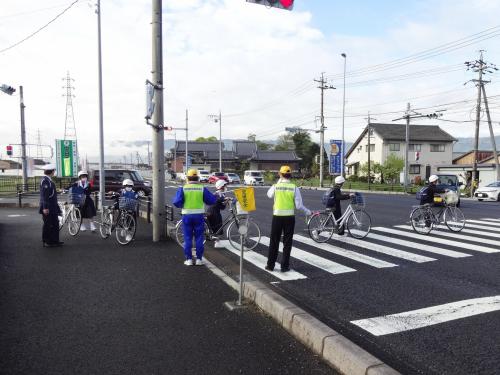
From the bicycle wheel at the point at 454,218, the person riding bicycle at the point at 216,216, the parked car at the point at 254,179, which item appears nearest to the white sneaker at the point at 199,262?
the person riding bicycle at the point at 216,216

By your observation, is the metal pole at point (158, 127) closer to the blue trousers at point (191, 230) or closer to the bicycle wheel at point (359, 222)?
the blue trousers at point (191, 230)

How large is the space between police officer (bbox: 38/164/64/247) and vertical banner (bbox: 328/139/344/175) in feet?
113

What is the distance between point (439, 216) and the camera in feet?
35.7

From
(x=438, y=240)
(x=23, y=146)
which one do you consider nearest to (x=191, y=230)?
(x=438, y=240)

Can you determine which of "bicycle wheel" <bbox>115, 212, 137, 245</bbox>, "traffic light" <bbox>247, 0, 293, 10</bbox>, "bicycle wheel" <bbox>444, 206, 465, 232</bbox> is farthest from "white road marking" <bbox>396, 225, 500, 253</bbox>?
"bicycle wheel" <bbox>115, 212, 137, 245</bbox>

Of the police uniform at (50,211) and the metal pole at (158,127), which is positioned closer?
the police uniform at (50,211)

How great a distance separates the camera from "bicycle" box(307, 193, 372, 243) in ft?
29.9

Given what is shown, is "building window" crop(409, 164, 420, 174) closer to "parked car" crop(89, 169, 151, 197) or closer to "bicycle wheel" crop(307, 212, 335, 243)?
"parked car" crop(89, 169, 151, 197)

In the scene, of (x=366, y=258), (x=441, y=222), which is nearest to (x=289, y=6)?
(x=366, y=258)

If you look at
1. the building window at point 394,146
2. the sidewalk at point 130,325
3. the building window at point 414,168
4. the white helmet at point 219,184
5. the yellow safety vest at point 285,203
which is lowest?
the sidewalk at point 130,325

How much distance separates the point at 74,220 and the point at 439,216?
1024 centimetres

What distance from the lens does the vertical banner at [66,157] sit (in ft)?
72.1

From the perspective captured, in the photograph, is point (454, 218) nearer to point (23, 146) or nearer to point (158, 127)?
point (158, 127)

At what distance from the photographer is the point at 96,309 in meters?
4.61
